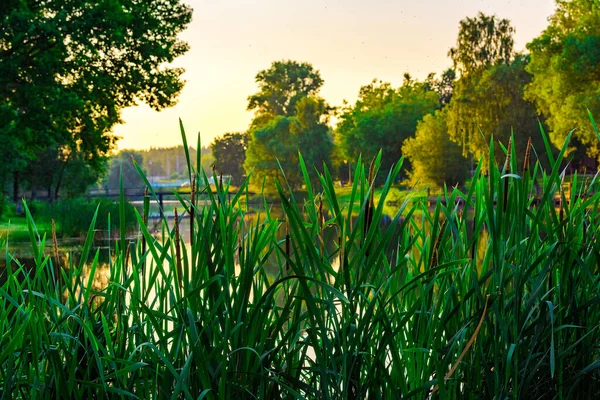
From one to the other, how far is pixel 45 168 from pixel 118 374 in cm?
4204

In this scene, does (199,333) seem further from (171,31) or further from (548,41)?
(548,41)

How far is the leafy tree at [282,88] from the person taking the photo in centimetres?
7275

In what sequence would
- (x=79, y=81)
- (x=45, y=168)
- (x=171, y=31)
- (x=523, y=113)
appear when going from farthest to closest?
(x=45, y=168) < (x=523, y=113) < (x=171, y=31) < (x=79, y=81)

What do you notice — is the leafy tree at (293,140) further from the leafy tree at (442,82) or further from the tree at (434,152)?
the tree at (434,152)

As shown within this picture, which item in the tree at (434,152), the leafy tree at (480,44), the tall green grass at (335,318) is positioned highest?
the leafy tree at (480,44)

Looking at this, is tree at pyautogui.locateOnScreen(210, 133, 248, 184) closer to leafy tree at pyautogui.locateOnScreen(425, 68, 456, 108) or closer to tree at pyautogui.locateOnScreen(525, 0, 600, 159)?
leafy tree at pyautogui.locateOnScreen(425, 68, 456, 108)

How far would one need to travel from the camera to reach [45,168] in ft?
136

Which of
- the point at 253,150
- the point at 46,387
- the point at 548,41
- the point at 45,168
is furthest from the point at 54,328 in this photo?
the point at 253,150

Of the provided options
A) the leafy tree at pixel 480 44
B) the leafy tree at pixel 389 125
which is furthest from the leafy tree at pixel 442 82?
the leafy tree at pixel 480 44

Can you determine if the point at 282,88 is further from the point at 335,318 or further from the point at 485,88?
the point at 335,318

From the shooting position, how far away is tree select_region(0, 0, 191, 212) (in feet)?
58.9

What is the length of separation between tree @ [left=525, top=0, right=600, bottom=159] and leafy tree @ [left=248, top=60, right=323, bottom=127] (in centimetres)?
4254

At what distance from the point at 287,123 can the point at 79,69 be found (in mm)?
43664

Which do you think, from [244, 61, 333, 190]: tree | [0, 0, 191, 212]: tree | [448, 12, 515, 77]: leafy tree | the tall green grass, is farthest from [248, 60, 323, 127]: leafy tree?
the tall green grass
